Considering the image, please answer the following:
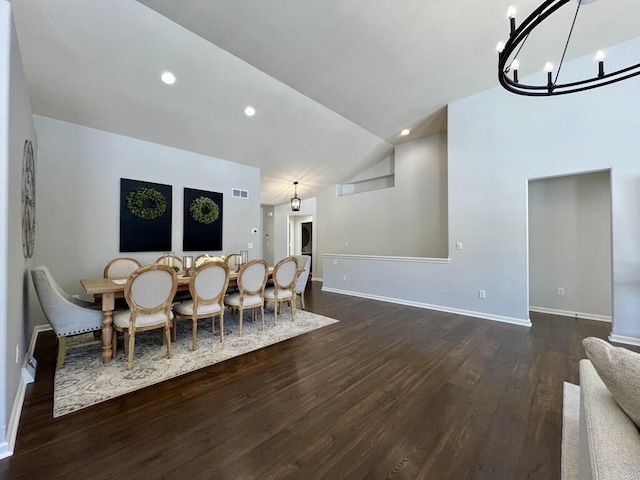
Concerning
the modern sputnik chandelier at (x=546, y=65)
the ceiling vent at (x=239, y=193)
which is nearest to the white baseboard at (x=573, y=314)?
the modern sputnik chandelier at (x=546, y=65)

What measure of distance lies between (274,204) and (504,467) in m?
8.39

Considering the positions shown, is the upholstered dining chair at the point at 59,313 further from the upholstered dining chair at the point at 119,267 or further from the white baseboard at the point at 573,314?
the white baseboard at the point at 573,314

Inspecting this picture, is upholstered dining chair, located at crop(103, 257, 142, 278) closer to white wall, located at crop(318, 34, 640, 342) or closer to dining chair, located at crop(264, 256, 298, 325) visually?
dining chair, located at crop(264, 256, 298, 325)

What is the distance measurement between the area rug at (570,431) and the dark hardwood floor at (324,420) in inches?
1.7

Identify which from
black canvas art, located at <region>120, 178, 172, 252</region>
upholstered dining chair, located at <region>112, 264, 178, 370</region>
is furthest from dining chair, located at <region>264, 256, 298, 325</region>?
black canvas art, located at <region>120, 178, 172, 252</region>

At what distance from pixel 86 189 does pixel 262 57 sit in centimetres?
320

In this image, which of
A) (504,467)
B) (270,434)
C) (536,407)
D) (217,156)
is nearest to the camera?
(504,467)

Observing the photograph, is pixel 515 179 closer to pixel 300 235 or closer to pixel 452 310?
pixel 452 310

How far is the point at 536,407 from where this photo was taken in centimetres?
188

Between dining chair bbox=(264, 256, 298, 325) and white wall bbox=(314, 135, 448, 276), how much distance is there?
3.43 metres

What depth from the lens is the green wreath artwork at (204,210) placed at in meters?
4.95

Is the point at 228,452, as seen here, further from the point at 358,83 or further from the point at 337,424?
the point at 358,83

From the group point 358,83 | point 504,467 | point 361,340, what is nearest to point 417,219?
point 358,83

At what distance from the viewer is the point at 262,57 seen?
3420 millimetres
